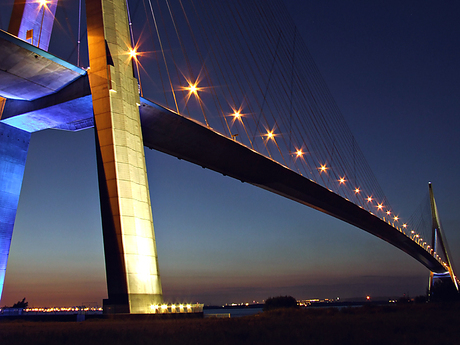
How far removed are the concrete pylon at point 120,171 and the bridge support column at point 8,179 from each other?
23.0 ft

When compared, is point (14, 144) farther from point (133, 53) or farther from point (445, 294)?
point (445, 294)

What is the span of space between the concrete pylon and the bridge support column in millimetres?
7023

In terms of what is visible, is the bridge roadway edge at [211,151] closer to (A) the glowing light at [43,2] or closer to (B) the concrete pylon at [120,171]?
(B) the concrete pylon at [120,171]

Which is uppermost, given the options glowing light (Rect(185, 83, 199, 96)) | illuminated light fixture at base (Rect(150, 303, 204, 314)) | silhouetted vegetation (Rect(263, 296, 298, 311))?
glowing light (Rect(185, 83, 199, 96))

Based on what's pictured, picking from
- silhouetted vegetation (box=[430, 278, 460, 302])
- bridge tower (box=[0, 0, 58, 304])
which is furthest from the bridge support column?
silhouetted vegetation (box=[430, 278, 460, 302])

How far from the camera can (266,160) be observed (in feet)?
106

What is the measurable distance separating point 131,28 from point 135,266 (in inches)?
482

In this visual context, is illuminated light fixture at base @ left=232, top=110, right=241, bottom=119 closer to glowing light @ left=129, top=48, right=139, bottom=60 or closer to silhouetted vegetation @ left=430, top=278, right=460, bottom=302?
glowing light @ left=129, top=48, right=139, bottom=60

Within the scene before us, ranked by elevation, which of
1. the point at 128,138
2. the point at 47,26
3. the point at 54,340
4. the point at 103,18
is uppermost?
the point at 47,26

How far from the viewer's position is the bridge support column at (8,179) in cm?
2175

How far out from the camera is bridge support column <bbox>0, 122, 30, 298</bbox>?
2175 centimetres

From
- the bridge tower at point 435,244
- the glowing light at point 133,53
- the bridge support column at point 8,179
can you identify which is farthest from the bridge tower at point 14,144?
the bridge tower at point 435,244

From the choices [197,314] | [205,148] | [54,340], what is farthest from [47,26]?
[54,340]

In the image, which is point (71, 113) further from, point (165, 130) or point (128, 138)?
point (165, 130)
